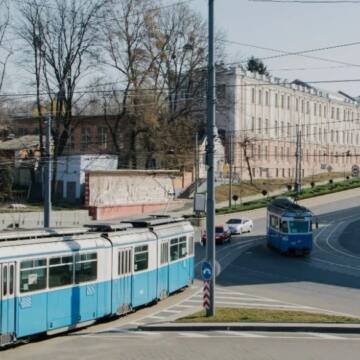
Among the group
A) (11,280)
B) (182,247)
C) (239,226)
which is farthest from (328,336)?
(239,226)

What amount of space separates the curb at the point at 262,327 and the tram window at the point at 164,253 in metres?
6.53

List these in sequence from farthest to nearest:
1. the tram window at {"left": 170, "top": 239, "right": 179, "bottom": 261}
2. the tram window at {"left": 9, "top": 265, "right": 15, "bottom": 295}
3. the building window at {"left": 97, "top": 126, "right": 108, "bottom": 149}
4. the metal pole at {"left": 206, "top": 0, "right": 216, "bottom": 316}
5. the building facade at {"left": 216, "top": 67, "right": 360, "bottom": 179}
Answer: the building facade at {"left": 216, "top": 67, "right": 360, "bottom": 179}, the building window at {"left": 97, "top": 126, "right": 108, "bottom": 149}, the tram window at {"left": 170, "top": 239, "right": 179, "bottom": 261}, the metal pole at {"left": 206, "top": 0, "right": 216, "bottom": 316}, the tram window at {"left": 9, "top": 265, "right": 15, "bottom": 295}

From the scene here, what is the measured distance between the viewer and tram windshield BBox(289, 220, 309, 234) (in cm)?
4838

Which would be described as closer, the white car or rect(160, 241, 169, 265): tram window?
rect(160, 241, 169, 265): tram window

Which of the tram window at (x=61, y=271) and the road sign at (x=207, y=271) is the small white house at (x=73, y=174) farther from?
the tram window at (x=61, y=271)

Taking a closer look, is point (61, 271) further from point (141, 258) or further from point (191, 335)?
point (141, 258)

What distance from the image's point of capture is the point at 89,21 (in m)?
71.0

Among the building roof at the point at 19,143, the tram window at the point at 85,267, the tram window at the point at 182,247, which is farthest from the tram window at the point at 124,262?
the building roof at the point at 19,143

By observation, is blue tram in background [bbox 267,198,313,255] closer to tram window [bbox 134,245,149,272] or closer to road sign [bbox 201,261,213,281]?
tram window [bbox 134,245,149,272]

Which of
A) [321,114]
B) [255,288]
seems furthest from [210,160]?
[321,114]

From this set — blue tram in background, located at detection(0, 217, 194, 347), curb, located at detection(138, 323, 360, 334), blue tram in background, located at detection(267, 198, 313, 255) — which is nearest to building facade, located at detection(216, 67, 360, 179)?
blue tram in background, located at detection(267, 198, 313, 255)

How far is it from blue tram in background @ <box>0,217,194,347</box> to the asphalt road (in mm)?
500

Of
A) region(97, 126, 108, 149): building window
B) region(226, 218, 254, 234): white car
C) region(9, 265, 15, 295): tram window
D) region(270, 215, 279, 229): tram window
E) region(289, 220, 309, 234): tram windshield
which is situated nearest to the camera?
region(9, 265, 15, 295): tram window

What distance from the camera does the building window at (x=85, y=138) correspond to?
89981 mm
